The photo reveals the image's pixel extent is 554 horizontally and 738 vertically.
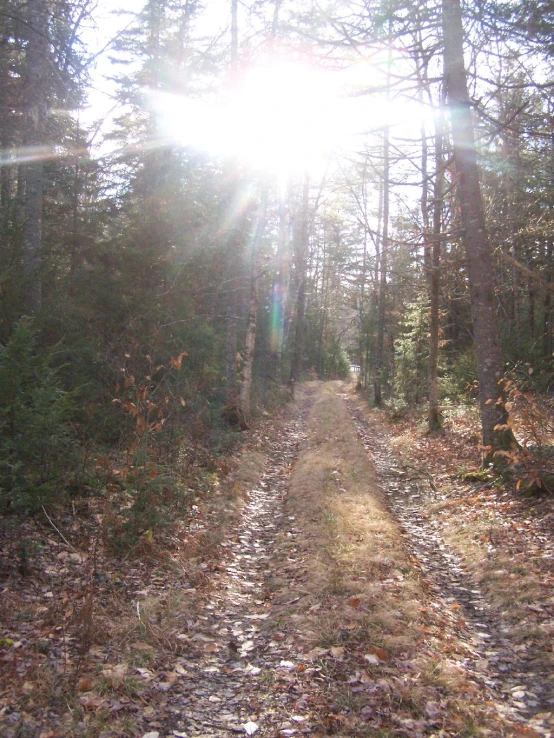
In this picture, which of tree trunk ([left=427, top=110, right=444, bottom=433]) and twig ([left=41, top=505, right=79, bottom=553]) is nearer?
twig ([left=41, top=505, right=79, bottom=553])

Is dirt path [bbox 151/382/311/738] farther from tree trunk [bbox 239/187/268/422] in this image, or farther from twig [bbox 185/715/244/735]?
tree trunk [bbox 239/187/268/422]

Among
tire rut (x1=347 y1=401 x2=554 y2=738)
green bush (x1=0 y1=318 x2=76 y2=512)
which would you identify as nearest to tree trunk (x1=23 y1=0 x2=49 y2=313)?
green bush (x1=0 y1=318 x2=76 y2=512)

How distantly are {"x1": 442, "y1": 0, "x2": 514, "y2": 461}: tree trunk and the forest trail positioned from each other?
8.71ft

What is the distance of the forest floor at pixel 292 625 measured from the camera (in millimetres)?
3602

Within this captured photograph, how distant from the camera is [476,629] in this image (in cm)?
492

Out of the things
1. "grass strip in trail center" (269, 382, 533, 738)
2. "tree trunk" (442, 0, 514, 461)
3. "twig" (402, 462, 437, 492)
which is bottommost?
"grass strip in trail center" (269, 382, 533, 738)

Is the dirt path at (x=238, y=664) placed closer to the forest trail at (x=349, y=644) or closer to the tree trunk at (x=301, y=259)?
the forest trail at (x=349, y=644)

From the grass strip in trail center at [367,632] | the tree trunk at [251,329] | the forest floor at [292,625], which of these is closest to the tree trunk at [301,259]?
the tree trunk at [251,329]

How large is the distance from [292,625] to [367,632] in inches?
28.3

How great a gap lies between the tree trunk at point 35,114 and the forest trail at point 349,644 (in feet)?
23.2

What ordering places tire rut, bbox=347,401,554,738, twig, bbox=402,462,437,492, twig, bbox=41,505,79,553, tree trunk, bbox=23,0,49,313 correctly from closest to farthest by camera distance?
tire rut, bbox=347,401,554,738, twig, bbox=41,505,79,553, twig, bbox=402,462,437,492, tree trunk, bbox=23,0,49,313

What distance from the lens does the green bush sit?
18.8ft

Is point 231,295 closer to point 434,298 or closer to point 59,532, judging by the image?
point 434,298

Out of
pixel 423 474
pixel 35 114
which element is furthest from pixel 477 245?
pixel 35 114
